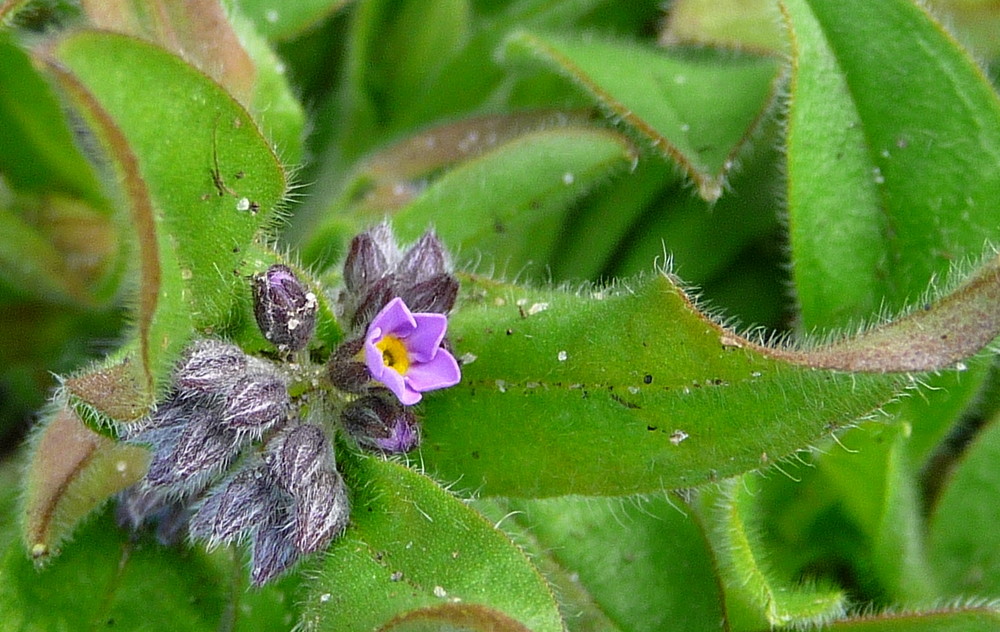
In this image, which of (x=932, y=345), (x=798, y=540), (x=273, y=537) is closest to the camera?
(x=932, y=345)

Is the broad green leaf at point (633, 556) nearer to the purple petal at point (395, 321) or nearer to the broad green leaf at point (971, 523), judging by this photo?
the purple petal at point (395, 321)

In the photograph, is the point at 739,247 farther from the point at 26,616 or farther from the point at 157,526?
the point at 26,616

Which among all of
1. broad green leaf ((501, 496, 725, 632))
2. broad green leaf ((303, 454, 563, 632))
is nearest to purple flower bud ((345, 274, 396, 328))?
broad green leaf ((303, 454, 563, 632))

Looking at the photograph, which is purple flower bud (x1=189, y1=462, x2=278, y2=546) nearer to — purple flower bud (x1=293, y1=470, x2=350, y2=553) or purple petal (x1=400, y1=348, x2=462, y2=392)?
purple flower bud (x1=293, y1=470, x2=350, y2=553)

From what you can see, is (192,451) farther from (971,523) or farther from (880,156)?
(971,523)

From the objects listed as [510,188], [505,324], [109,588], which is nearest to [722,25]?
[510,188]

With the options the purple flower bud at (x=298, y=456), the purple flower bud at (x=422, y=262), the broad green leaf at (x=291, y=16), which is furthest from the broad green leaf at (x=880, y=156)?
the broad green leaf at (x=291, y=16)

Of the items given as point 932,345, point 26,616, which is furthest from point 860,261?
point 26,616
